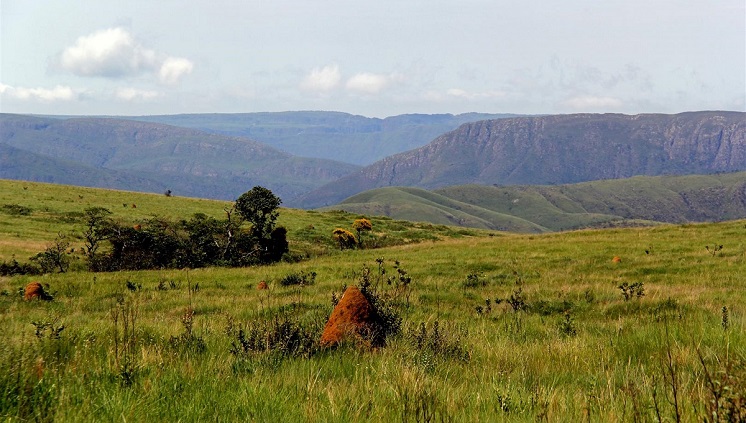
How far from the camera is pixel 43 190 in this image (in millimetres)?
58688

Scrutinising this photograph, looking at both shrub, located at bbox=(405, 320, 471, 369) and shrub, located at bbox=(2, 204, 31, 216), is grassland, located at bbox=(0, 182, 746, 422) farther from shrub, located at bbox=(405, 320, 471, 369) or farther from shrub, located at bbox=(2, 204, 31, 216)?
shrub, located at bbox=(2, 204, 31, 216)

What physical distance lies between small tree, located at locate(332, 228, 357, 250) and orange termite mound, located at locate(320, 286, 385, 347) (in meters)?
38.8

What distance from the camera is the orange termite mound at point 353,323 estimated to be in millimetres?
6230

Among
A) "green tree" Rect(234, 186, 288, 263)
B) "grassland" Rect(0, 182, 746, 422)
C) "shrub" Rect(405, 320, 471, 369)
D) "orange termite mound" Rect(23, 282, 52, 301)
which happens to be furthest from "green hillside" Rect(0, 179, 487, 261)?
"shrub" Rect(405, 320, 471, 369)

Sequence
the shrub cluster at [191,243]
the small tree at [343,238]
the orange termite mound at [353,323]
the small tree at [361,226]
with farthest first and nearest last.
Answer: the small tree at [361,226] → the small tree at [343,238] → the shrub cluster at [191,243] → the orange termite mound at [353,323]

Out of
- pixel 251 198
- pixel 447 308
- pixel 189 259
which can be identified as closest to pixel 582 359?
pixel 447 308

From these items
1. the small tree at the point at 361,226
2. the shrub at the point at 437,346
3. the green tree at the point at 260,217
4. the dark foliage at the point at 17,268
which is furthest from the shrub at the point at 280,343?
the small tree at the point at 361,226

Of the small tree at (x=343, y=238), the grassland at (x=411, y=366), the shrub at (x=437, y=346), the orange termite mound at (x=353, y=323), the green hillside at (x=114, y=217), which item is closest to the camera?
the grassland at (x=411, y=366)

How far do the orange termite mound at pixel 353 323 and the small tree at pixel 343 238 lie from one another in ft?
127

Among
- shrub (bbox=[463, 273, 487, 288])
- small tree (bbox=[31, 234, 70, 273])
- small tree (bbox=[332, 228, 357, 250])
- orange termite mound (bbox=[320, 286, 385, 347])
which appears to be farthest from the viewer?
small tree (bbox=[332, 228, 357, 250])

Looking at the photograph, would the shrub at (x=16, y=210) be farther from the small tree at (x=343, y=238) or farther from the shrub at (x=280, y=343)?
the shrub at (x=280, y=343)

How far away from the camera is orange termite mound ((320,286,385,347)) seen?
20.4 feet

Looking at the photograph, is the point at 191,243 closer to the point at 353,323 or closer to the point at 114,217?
the point at 114,217

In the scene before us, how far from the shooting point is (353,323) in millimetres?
6566
